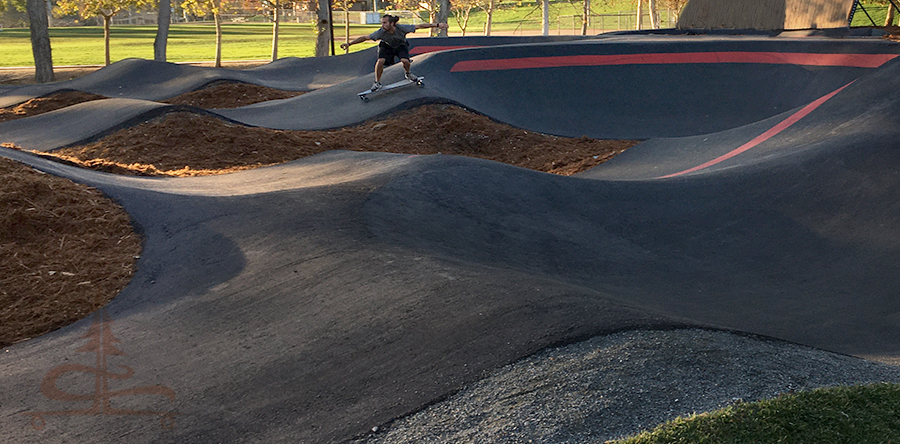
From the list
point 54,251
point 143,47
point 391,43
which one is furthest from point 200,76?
point 143,47

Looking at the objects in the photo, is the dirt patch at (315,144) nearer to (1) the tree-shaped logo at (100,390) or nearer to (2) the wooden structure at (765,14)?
(1) the tree-shaped logo at (100,390)

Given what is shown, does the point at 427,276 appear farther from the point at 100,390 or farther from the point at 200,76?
the point at 200,76

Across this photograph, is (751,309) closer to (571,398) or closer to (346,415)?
(571,398)

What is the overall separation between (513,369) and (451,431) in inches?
24.4

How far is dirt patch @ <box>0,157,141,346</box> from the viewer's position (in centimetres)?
501

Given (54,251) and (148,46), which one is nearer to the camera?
(54,251)

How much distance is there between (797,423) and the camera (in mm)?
3322

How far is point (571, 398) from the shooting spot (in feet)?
11.6

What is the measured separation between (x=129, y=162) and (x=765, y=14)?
19.3 metres

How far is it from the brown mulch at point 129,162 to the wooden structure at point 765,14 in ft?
31.9

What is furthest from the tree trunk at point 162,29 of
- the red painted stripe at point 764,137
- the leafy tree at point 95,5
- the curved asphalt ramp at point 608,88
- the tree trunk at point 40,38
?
the red painted stripe at point 764,137

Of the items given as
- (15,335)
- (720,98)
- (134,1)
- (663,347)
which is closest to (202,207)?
(15,335)

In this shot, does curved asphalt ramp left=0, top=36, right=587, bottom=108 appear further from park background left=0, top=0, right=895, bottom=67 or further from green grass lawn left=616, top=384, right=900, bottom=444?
green grass lawn left=616, top=384, right=900, bottom=444

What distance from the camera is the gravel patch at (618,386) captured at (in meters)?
3.38
